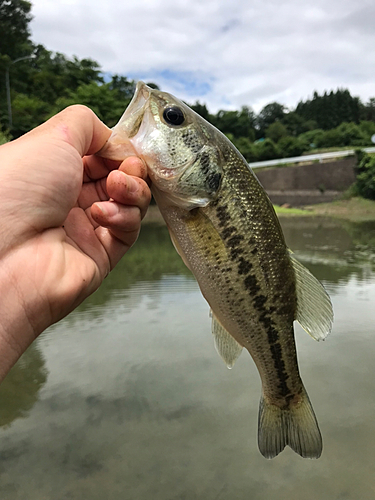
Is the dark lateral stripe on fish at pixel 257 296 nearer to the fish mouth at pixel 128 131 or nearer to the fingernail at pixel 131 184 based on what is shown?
the fingernail at pixel 131 184

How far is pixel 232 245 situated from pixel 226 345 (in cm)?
64

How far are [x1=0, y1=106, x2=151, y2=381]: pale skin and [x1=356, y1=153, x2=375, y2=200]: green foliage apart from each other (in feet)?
91.7

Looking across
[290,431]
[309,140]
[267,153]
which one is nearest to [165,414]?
[290,431]

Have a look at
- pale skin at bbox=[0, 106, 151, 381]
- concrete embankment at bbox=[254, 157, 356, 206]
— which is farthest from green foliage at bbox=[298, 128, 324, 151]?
pale skin at bbox=[0, 106, 151, 381]

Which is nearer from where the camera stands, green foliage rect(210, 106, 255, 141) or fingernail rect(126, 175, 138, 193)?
fingernail rect(126, 175, 138, 193)

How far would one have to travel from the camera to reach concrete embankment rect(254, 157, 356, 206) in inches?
1088

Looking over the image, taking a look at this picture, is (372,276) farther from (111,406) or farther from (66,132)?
(66,132)

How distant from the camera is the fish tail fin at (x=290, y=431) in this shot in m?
2.08

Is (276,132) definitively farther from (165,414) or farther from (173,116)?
(173,116)

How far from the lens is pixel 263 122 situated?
264 ft

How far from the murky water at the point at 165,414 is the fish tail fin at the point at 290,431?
175cm

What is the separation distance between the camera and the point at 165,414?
175 inches

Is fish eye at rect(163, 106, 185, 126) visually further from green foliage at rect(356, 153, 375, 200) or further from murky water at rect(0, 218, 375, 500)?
green foliage at rect(356, 153, 375, 200)

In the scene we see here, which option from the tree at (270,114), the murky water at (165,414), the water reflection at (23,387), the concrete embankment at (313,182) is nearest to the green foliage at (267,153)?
the concrete embankment at (313,182)
